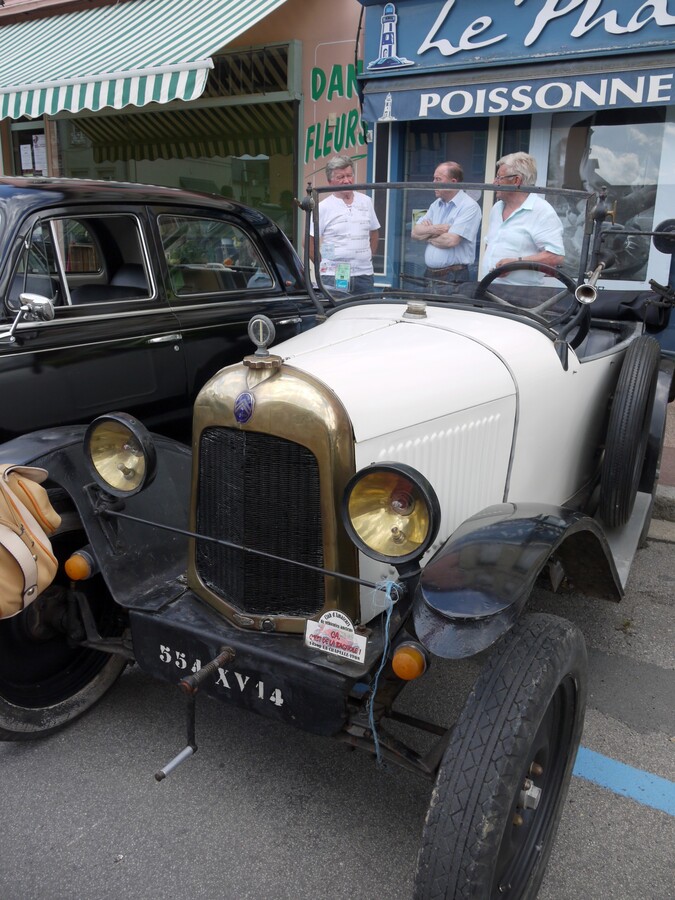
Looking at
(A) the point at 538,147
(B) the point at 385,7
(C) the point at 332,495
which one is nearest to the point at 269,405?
(C) the point at 332,495

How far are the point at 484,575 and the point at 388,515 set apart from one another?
0.29 meters

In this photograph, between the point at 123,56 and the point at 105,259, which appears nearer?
the point at 105,259

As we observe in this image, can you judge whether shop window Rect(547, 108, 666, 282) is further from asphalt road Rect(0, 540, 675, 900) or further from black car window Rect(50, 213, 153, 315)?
asphalt road Rect(0, 540, 675, 900)

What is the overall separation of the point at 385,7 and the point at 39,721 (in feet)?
23.2

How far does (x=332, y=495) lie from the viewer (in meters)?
2.18

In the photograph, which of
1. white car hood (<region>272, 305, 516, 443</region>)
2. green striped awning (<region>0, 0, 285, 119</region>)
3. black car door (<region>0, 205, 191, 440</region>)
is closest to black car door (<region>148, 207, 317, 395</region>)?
black car door (<region>0, 205, 191, 440</region>)

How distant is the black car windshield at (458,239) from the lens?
3051mm

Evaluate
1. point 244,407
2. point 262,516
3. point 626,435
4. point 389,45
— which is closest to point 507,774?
point 262,516

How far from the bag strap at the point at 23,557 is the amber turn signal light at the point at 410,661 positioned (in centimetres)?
114

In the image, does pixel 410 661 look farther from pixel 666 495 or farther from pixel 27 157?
pixel 27 157

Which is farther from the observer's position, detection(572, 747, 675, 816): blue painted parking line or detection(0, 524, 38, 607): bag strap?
detection(572, 747, 675, 816): blue painted parking line

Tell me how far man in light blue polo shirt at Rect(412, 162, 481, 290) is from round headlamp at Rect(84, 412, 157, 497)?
147 centimetres

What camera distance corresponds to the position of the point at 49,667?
9.27 feet

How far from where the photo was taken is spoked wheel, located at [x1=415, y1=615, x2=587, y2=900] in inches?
68.3
